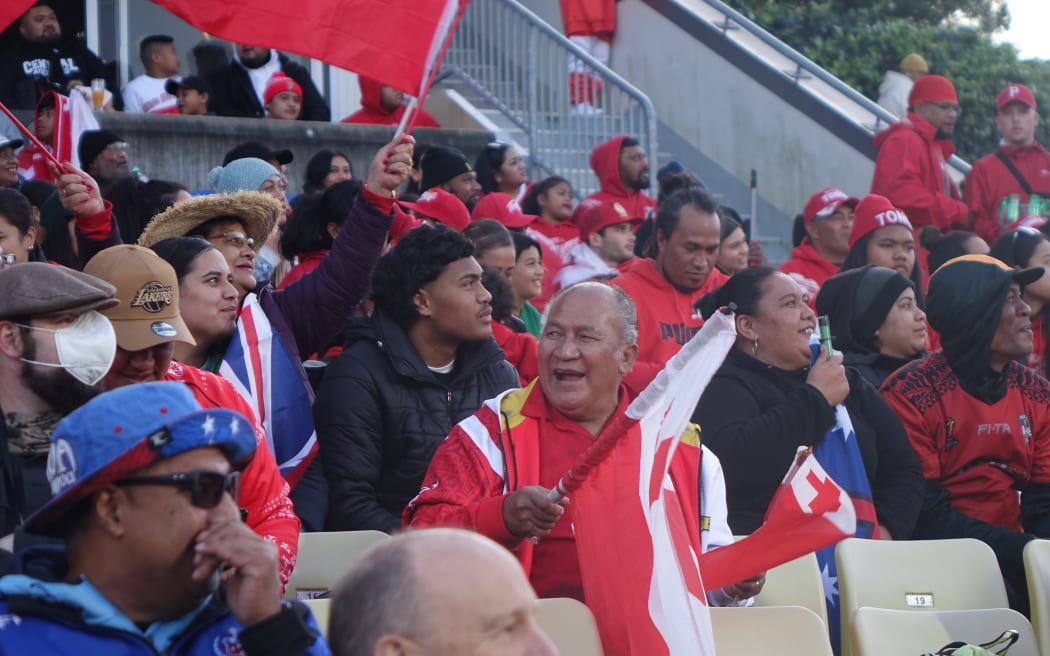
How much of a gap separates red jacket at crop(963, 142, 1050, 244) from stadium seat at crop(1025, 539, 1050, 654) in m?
6.45

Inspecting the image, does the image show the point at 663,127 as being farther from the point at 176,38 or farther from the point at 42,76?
the point at 42,76

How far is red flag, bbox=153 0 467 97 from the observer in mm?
5656

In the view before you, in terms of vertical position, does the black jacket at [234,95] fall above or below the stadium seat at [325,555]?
above

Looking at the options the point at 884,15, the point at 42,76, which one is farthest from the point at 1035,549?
the point at 884,15

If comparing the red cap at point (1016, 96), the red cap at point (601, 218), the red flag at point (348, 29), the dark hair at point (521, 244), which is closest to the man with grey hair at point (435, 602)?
the red flag at point (348, 29)

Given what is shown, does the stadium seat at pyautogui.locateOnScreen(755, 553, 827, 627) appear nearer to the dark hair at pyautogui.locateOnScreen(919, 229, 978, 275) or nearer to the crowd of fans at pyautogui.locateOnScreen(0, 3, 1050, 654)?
the crowd of fans at pyautogui.locateOnScreen(0, 3, 1050, 654)

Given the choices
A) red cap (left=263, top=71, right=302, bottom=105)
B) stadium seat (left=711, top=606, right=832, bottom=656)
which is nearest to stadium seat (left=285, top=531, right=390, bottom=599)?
stadium seat (left=711, top=606, right=832, bottom=656)

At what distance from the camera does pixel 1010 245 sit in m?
7.99

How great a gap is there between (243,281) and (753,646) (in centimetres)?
233

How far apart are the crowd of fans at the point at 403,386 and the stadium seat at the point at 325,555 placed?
17cm

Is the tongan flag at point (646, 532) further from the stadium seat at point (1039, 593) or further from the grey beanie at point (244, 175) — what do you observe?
the grey beanie at point (244, 175)

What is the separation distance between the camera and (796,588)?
5.02 metres

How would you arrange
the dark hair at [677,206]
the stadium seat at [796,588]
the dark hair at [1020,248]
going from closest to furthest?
the stadium seat at [796,588] → the dark hair at [677,206] → the dark hair at [1020,248]

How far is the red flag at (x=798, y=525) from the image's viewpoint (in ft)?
12.2
